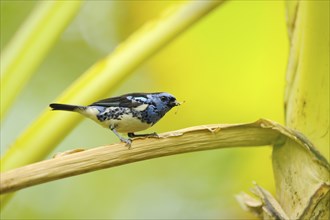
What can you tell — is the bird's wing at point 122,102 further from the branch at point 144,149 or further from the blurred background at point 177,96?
the blurred background at point 177,96

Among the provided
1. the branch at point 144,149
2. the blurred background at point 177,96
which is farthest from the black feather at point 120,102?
the blurred background at point 177,96

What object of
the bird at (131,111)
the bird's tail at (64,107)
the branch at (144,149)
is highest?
the bird's tail at (64,107)

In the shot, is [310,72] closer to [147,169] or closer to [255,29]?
[255,29]

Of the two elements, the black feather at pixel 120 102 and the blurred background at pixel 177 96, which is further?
the blurred background at pixel 177 96

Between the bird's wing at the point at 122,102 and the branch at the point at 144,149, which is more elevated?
the bird's wing at the point at 122,102

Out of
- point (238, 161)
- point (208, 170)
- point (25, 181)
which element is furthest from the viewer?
point (208, 170)

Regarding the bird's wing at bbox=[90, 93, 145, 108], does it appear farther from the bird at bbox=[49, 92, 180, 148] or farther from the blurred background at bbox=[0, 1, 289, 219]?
the blurred background at bbox=[0, 1, 289, 219]

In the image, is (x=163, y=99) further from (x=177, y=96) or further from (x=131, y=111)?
(x=177, y=96)

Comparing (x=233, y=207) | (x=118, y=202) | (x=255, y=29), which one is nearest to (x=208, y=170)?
(x=233, y=207)

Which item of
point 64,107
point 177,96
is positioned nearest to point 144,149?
point 64,107
